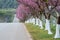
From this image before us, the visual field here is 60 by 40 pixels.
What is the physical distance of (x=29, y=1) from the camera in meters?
18.8

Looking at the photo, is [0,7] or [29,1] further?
[0,7]

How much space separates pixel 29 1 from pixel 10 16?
63.7 m

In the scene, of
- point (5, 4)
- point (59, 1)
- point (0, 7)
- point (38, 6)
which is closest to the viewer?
point (59, 1)

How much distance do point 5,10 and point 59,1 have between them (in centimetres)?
7013

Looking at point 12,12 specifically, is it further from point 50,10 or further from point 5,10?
point 50,10

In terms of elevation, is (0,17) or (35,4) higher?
(35,4)

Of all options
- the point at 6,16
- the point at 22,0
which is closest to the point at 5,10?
the point at 6,16

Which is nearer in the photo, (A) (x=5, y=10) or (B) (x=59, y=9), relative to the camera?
(B) (x=59, y=9)

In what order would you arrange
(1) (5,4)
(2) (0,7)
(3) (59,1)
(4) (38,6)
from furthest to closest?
(2) (0,7), (1) (5,4), (4) (38,6), (3) (59,1)

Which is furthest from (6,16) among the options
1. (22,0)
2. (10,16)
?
(22,0)

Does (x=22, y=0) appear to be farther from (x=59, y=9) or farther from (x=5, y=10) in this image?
(x=5, y=10)

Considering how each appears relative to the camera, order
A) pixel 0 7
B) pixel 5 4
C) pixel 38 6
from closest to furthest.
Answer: pixel 38 6, pixel 5 4, pixel 0 7

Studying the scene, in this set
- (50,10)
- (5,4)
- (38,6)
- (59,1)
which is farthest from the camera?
(5,4)

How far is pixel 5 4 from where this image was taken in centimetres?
7938
